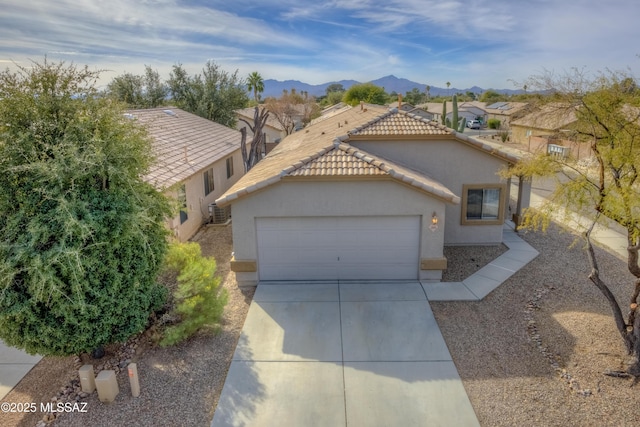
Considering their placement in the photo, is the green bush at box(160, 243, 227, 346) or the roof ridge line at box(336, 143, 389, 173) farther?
the roof ridge line at box(336, 143, 389, 173)

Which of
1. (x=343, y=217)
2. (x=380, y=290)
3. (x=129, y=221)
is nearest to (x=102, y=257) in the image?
(x=129, y=221)

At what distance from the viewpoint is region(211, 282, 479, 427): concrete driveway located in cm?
743

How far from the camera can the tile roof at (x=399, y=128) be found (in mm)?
14648

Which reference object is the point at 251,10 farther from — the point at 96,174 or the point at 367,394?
the point at 367,394

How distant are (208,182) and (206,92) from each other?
741 inches

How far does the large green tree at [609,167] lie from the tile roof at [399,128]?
5434mm

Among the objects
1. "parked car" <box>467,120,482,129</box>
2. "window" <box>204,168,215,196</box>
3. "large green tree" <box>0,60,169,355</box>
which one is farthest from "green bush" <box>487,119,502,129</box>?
"large green tree" <box>0,60,169,355</box>

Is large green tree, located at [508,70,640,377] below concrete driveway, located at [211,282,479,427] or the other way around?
the other way around

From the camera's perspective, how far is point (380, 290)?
12.1 meters

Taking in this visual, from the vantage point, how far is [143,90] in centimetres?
3562

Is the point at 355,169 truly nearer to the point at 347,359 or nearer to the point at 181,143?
the point at 347,359

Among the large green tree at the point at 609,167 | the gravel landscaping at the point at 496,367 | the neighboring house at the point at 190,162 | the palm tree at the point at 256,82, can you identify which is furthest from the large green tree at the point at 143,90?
the palm tree at the point at 256,82

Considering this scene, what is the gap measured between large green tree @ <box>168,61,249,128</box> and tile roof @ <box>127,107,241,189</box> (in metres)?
7.53

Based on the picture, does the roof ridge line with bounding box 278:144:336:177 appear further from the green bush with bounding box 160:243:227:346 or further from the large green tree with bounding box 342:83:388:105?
the large green tree with bounding box 342:83:388:105
